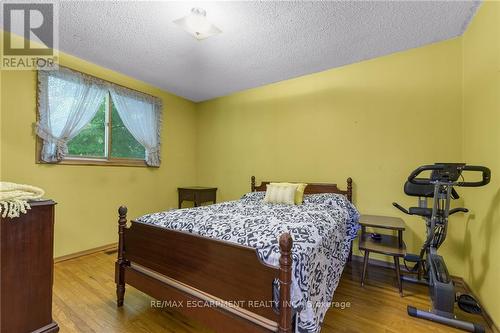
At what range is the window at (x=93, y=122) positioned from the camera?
2688 mm

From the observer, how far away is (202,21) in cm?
203

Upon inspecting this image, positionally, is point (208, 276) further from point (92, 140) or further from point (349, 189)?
point (92, 140)

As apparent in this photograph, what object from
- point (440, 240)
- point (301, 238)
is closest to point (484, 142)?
point (440, 240)

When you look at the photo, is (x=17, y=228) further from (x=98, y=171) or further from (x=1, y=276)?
(x=98, y=171)

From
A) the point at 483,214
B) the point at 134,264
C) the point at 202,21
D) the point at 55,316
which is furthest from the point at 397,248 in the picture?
the point at 55,316

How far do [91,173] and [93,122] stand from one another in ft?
2.27

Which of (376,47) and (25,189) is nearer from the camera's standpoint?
(25,189)

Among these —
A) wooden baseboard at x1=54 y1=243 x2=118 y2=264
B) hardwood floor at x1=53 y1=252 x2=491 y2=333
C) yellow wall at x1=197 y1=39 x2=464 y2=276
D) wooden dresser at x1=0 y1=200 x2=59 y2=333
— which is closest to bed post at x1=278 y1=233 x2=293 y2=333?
hardwood floor at x1=53 y1=252 x2=491 y2=333

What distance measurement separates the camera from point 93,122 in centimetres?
318

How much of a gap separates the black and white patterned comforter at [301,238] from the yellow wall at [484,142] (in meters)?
1.05

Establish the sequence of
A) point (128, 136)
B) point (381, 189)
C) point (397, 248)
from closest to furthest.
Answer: point (397, 248), point (381, 189), point (128, 136)

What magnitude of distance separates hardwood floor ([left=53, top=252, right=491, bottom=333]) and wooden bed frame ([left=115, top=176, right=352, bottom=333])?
140mm

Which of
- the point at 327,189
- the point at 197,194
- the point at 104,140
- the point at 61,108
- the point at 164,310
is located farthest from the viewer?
the point at 197,194

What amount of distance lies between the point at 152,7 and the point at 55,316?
2572 millimetres
